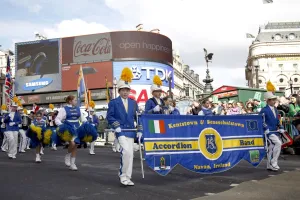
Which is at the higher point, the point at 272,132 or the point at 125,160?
the point at 272,132

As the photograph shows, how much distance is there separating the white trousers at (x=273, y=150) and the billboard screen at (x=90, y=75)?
63108mm

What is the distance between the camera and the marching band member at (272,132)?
954 cm

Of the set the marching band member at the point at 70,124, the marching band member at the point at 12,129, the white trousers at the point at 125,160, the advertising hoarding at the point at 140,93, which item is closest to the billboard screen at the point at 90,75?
the advertising hoarding at the point at 140,93

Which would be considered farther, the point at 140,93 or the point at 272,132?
the point at 140,93

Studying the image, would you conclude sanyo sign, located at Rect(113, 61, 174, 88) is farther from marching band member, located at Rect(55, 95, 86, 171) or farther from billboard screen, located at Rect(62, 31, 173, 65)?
marching band member, located at Rect(55, 95, 86, 171)

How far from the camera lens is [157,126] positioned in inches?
321

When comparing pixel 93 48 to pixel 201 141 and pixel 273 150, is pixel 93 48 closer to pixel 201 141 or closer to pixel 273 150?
pixel 273 150

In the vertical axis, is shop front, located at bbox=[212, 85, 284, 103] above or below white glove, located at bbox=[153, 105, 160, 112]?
above

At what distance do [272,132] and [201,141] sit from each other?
7.16 feet

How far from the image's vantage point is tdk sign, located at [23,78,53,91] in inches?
3023

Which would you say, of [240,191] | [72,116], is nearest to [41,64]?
[72,116]

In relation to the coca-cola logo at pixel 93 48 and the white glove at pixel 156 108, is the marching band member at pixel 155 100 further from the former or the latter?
the coca-cola logo at pixel 93 48

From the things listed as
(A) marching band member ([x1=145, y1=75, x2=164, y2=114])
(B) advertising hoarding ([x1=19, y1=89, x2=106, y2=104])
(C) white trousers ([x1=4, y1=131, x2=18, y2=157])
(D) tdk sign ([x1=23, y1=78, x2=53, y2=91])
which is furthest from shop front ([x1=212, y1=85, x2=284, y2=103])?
(D) tdk sign ([x1=23, y1=78, x2=53, y2=91])

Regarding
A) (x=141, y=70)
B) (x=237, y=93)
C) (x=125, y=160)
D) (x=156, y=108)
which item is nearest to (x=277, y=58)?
(x=141, y=70)
